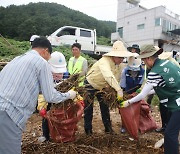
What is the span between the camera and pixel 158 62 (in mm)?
2676

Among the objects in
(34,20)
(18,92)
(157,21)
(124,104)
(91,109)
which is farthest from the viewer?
(34,20)

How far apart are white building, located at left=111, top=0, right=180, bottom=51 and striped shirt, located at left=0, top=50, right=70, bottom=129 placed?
22186mm

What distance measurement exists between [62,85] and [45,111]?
36 cm

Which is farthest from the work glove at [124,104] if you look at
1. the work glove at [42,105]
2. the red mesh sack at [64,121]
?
the work glove at [42,105]

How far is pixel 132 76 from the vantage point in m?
4.02

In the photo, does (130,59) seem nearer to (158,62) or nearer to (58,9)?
(158,62)

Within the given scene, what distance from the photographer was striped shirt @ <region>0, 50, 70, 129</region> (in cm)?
184

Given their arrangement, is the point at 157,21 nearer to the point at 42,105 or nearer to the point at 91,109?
the point at 91,109

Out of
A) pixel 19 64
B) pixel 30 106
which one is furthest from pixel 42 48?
pixel 30 106

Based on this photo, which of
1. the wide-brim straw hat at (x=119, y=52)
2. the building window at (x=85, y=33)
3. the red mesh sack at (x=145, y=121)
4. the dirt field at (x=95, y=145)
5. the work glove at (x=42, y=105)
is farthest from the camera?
the building window at (x=85, y=33)

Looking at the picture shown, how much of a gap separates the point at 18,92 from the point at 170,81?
151cm

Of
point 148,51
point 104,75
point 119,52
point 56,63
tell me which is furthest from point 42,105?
point 148,51

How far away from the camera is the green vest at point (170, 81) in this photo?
2.55 metres

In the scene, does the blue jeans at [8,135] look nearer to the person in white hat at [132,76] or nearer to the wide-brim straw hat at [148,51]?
the wide-brim straw hat at [148,51]
